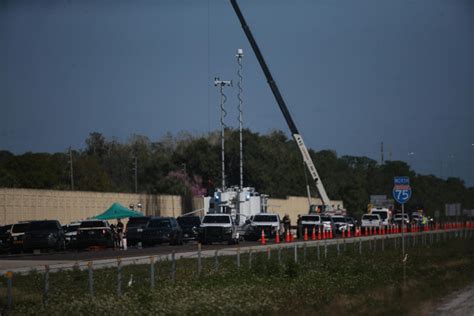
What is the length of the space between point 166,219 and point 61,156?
65.2 m

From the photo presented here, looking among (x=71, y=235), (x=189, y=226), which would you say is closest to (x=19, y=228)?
(x=71, y=235)

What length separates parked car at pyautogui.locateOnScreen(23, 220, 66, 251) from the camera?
54312 millimetres

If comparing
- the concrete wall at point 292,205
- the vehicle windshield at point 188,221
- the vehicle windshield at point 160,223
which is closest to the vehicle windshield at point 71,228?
the vehicle windshield at point 160,223

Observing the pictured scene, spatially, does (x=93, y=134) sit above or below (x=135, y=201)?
above

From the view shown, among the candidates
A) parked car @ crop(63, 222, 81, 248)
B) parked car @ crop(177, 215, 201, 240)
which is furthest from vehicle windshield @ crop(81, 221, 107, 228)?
parked car @ crop(177, 215, 201, 240)

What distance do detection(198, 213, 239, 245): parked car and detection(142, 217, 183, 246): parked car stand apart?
1.49m

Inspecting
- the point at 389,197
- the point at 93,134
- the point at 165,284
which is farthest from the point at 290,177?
the point at 165,284

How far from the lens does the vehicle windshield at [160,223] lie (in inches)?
2349

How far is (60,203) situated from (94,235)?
20498mm

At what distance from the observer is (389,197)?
145500mm

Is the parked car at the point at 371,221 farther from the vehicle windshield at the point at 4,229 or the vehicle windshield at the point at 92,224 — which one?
the vehicle windshield at the point at 4,229

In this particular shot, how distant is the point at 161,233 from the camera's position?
5903 centimetres

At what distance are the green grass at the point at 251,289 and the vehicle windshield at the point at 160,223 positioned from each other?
21.1 m

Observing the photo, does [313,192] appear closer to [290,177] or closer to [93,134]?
[290,177]
